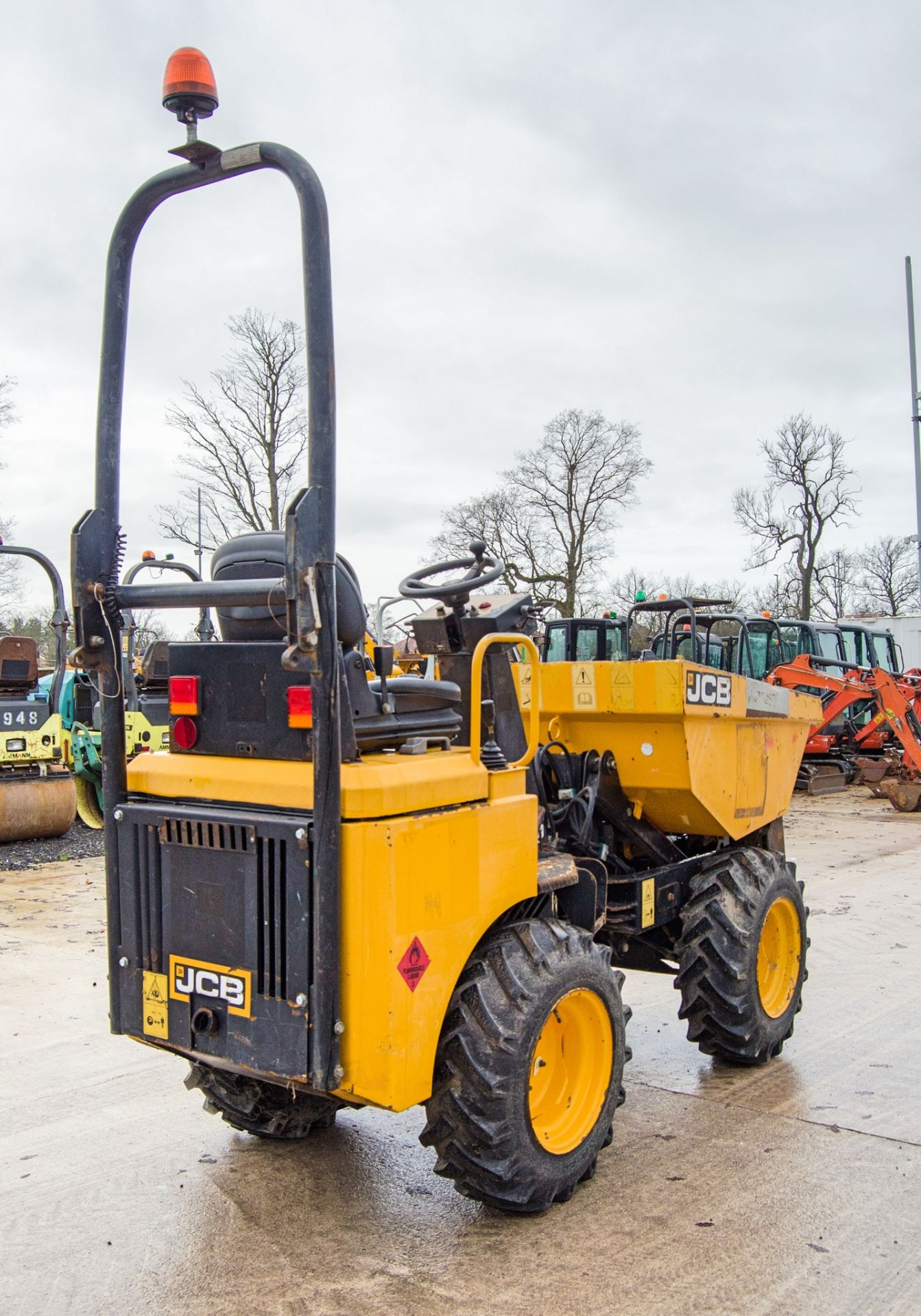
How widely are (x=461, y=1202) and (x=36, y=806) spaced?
8.52 m

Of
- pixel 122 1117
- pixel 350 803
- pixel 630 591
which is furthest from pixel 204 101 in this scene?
pixel 630 591

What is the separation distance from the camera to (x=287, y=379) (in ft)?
75.7

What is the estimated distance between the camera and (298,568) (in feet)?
9.30

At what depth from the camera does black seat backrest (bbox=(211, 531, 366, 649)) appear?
10.6 ft

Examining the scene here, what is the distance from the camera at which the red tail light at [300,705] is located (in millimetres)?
3143

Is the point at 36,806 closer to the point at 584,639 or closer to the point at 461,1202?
the point at 461,1202

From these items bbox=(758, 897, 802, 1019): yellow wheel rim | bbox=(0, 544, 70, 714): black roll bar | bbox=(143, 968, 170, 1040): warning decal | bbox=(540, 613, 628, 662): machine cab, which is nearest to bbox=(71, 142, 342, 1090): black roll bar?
bbox=(143, 968, 170, 1040): warning decal

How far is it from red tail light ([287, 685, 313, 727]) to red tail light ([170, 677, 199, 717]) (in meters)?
0.42

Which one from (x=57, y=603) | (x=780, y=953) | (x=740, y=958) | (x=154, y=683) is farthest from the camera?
(x=154, y=683)

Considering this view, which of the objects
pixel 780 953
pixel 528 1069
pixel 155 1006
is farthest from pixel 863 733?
pixel 155 1006

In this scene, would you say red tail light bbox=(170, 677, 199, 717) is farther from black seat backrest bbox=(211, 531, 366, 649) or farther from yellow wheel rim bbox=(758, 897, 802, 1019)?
yellow wheel rim bbox=(758, 897, 802, 1019)

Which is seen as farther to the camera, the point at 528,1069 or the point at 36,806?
the point at 36,806

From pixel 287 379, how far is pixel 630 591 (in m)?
17.3

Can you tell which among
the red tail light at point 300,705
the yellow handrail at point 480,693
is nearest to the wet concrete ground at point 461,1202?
the yellow handrail at point 480,693
